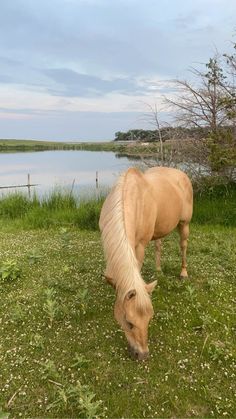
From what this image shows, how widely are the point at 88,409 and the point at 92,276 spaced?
9.54ft

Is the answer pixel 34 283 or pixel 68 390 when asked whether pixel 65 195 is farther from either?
pixel 68 390

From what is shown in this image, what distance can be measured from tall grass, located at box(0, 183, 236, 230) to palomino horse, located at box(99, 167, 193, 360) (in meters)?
4.63

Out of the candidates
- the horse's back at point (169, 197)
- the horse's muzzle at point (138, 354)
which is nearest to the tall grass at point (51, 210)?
the horse's back at point (169, 197)

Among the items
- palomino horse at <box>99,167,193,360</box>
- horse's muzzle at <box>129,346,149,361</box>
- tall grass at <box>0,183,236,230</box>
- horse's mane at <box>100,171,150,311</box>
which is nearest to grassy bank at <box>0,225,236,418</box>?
horse's muzzle at <box>129,346,149,361</box>

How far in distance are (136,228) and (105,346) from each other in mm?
1367

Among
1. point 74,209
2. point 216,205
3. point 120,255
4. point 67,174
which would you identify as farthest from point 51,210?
point 67,174

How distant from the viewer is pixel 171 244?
846 cm

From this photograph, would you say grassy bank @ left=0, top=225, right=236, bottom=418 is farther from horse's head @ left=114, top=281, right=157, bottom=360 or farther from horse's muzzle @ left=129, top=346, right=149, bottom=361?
horse's head @ left=114, top=281, right=157, bottom=360

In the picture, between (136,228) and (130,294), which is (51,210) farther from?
(130,294)

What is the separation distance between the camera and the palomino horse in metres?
3.37

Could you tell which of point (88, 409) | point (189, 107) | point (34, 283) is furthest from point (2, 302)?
point (189, 107)

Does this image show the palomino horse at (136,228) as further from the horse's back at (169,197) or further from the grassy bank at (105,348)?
the grassy bank at (105,348)

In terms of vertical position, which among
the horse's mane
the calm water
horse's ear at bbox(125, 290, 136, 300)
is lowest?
the calm water

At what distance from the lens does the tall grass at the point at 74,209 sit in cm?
1062
